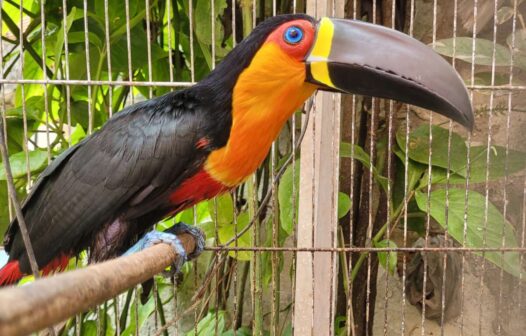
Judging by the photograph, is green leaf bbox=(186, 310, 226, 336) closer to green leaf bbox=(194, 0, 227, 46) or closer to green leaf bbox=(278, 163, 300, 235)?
green leaf bbox=(278, 163, 300, 235)

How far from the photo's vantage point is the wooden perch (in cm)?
28

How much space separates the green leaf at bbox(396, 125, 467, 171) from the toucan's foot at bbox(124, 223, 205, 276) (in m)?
0.56

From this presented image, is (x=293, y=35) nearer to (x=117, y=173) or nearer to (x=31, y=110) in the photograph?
(x=117, y=173)

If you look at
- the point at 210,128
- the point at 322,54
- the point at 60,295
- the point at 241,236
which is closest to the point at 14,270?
the point at 210,128

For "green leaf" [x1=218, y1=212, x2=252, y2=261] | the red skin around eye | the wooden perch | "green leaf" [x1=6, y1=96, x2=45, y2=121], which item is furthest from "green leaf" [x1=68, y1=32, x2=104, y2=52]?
the wooden perch

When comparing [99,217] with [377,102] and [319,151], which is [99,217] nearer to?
[319,151]

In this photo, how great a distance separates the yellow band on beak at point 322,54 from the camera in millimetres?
929

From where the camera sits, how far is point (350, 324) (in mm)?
1368

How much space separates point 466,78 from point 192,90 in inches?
34.0

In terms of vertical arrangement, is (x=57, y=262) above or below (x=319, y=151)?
below

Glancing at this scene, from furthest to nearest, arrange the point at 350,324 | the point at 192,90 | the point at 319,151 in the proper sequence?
the point at 350,324 → the point at 319,151 → the point at 192,90

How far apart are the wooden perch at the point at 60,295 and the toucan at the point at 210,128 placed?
0.46 metres

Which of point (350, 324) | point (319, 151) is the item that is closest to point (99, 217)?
point (319, 151)

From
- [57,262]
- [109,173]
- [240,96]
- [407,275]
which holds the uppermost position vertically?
[240,96]
